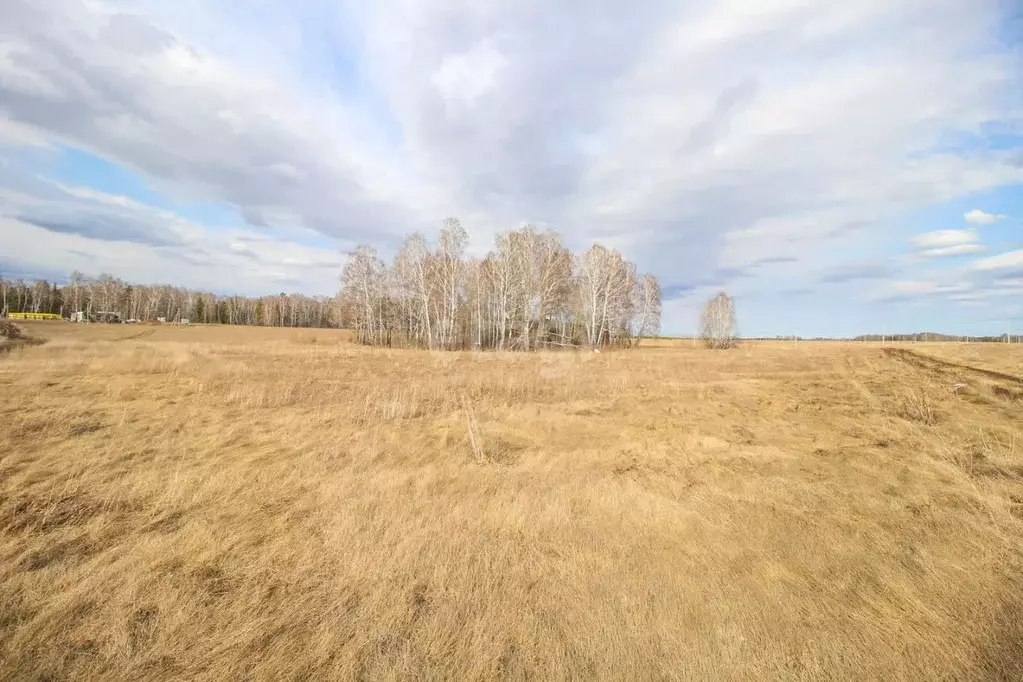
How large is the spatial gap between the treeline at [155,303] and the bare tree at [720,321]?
58.9 metres

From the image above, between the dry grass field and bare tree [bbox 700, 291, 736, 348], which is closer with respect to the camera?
the dry grass field

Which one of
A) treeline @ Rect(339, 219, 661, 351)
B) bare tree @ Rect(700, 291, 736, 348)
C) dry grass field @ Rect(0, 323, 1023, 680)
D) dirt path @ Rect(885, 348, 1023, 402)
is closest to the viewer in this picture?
dry grass field @ Rect(0, 323, 1023, 680)

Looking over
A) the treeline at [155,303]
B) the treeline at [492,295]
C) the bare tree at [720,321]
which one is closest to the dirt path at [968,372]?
the treeline at [492,295]

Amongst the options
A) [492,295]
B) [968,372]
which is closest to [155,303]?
[492,295]

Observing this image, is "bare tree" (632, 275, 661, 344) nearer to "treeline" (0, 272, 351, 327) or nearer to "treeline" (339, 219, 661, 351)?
"treeline" (339, 219, 661, 351)

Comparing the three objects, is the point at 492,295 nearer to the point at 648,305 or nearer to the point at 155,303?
the point at 648,305

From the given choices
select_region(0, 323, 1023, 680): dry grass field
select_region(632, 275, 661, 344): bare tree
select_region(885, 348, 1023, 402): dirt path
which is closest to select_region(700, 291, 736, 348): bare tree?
select_region(632, 275, 661, 344): bare tree

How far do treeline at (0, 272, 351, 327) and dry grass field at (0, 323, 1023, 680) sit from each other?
7567cm

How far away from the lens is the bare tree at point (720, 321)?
60.9 metres

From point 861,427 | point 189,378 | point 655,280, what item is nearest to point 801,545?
point 861,427

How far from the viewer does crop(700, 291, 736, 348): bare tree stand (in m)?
60.9

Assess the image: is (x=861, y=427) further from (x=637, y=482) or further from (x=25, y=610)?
(x=25, y=610)

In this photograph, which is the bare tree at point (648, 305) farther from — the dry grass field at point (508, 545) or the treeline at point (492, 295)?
the dry grass field at point (508, 545)

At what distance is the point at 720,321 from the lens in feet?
201
